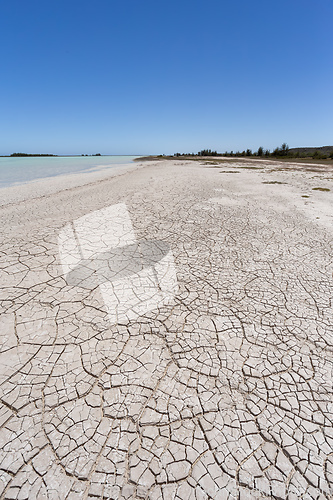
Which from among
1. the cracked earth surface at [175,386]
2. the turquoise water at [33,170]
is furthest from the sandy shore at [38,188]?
the cracked earth surface at [175,386]

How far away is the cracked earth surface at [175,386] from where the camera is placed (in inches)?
50.9

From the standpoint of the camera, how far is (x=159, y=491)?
1.24 meters

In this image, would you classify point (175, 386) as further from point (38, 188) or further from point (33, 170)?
point (33, 170)

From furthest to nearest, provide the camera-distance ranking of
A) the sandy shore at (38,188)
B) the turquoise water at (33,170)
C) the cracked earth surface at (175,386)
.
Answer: the turquoise water at (33,170) < the sandy shore at (38,188) < the cracked earth surface at (175,386)

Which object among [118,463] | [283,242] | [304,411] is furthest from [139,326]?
[283,242]

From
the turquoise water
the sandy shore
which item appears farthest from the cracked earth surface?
the turquoise water

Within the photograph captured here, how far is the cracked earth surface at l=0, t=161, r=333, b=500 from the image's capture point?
4.25 ft

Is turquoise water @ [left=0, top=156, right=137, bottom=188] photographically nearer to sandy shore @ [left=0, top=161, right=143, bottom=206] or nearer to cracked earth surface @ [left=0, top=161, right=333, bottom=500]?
sandy shore @ [left=0, top=161, right=143, bottom=206]

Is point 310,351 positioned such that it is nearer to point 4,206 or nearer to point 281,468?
point 281,468

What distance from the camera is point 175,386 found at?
177 cm

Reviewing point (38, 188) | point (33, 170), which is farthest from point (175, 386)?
point (33, 170)

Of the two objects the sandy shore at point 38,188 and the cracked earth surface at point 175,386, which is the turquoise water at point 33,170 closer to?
the sandy shore at point 38,188

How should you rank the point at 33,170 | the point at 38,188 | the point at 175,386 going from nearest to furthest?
the point at 175,386 < the point at 38,188 < the point at 33,170

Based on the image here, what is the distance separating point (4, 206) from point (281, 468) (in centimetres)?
894
